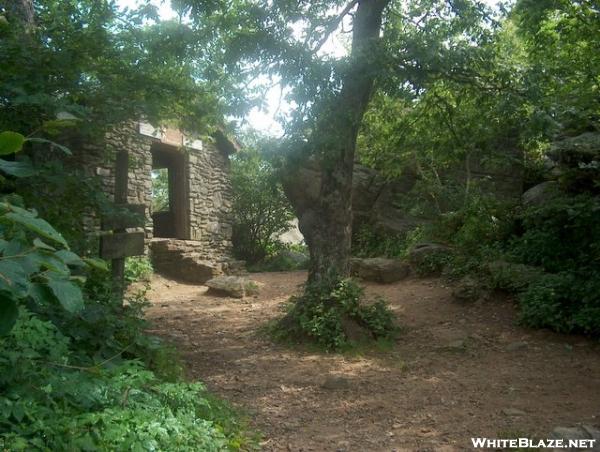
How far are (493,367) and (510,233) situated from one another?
4.26 metres

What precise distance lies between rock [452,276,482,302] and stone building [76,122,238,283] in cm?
604

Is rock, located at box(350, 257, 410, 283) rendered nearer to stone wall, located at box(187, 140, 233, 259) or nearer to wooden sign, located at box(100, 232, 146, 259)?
stone wall, located at box(187, 140, 233, 259)

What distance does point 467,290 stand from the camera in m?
7.75

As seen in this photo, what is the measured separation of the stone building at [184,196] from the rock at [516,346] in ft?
24.2

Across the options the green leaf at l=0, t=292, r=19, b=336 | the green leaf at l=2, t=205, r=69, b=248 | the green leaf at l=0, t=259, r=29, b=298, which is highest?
the green leaf at l=2, t=205, r=69, b=248

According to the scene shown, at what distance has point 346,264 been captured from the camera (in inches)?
271

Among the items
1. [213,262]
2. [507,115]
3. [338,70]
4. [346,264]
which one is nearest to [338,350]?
[346,264]

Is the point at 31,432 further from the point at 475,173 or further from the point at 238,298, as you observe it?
the point at 475,173

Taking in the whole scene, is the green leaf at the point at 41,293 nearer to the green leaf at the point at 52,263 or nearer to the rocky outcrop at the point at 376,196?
the green leaf at the point at 52,263

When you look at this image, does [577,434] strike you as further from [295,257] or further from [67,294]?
[295,257]

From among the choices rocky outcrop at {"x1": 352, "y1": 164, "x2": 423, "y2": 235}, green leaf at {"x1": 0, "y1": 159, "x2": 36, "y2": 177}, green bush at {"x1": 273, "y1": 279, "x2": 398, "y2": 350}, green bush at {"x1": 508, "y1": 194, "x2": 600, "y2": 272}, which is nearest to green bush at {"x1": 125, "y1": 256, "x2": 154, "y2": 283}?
green bush at {"x1": 273, "y1": 279, "x2": 398, "y2": 350}

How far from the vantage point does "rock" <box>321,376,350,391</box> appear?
4.97 metres

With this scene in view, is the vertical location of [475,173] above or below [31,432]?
above

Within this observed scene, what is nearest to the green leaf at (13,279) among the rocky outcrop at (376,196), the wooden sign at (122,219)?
the wooden sign at (122,219)
